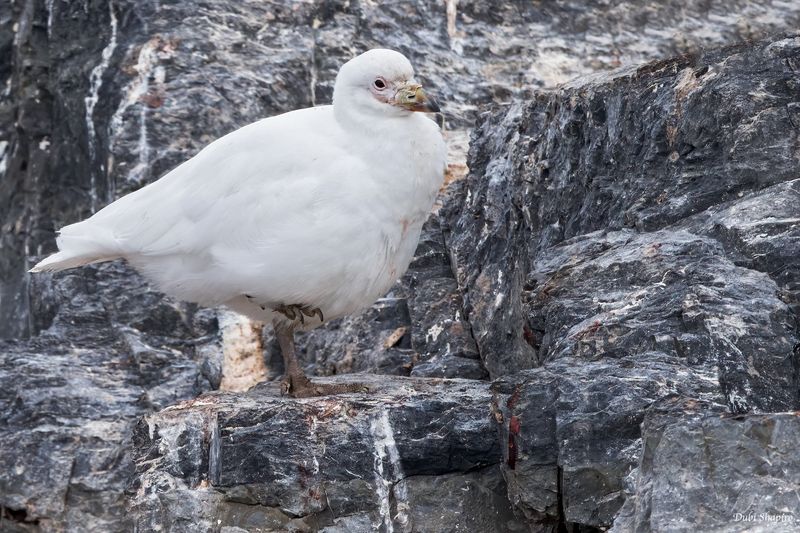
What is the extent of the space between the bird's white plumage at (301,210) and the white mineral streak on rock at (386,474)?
1036mm

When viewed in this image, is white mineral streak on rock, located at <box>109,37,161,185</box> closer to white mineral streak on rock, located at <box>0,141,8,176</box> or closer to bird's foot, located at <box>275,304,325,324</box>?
white mineral streak on rock, located at <box>0,141,8,176</box>

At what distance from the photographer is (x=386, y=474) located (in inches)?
234

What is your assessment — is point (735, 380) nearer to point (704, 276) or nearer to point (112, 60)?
point (704, 276)

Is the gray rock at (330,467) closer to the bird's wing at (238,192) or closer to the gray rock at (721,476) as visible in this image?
the bird's wing at (238,192)

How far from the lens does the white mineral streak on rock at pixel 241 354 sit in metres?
9.04

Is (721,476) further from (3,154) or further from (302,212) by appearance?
(3,154)

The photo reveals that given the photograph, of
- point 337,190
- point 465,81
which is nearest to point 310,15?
point 465,81

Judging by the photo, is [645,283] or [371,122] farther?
[371,122]

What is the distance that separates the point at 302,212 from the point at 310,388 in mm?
1001

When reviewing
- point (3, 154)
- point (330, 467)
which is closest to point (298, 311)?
point (330, 467)

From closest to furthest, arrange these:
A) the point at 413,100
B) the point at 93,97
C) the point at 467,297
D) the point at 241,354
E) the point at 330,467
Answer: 1. the point at 330,467
2. the point at 413,100
3. the point at 467,297
4. the point at 241,354
5. the point at 93,97

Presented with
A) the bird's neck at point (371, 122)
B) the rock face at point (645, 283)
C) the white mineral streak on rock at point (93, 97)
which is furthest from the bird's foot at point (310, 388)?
the white mineral streak on rock at point (93, 97)

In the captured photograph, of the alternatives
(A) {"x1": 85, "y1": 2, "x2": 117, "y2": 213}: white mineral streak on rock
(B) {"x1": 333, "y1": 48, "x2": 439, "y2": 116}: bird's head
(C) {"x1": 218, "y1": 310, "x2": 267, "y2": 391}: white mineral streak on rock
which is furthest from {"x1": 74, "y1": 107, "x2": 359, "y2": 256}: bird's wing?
(A) {"x1": 85, "y1": 2, "x2": 117, "y2": 213}: white mineral streak on rock

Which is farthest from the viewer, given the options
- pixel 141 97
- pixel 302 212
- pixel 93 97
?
pixel 93 97
